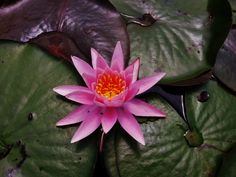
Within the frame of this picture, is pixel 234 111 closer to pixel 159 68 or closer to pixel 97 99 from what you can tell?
pixel 159 68

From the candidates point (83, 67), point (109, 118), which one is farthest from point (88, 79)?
point (109, 118)

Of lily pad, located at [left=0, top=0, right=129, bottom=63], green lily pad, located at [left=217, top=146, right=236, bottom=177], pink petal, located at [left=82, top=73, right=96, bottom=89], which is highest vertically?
lily pad, located at [left=0, top=0, right=129, bottom=63]

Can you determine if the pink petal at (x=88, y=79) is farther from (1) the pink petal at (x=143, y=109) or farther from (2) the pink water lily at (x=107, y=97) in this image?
(1) the pink petal at (x=143, y=109)

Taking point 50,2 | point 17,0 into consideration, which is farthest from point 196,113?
point 17,0

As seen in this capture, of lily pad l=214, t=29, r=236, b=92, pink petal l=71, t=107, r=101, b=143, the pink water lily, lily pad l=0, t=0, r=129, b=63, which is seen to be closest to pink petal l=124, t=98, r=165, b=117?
the pink water lily

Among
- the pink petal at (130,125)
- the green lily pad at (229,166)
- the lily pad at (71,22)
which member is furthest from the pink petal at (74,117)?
the green lily pad at (229,166)

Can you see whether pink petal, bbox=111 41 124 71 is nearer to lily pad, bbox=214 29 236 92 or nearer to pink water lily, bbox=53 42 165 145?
pink water lily, bbox=53 42 165 145
